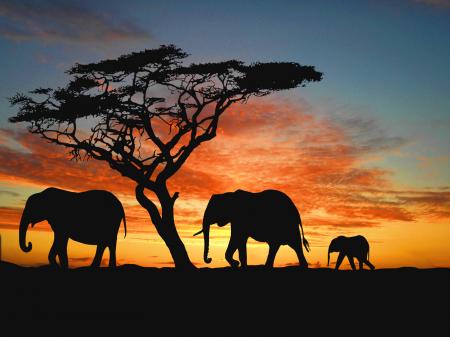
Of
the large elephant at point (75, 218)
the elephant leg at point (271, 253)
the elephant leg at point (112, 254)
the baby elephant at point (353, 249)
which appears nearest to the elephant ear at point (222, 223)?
the elephant leg at point (271, 253)

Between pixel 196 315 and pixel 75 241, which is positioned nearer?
pixel 196 315

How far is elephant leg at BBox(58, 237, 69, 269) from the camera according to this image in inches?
857

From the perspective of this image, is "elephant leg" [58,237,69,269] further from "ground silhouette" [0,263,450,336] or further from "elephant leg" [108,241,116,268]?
"ground silhouette" [0,263,450,336]

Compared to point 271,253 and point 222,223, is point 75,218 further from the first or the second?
point 271,253

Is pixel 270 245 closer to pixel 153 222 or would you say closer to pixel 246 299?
pixel 153 222

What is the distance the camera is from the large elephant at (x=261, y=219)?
77.6ft

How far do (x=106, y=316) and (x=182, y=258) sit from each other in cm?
1341

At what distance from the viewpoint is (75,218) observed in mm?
23000

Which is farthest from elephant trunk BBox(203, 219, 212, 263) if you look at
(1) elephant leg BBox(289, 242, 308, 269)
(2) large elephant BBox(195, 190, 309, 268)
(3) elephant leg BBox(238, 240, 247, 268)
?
(1) elephant leg BBox(289, 242, 308, 269)

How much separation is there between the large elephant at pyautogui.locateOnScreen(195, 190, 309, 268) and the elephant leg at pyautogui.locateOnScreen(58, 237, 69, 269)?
538cm

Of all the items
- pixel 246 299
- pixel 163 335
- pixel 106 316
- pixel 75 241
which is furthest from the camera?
pixel 75 241

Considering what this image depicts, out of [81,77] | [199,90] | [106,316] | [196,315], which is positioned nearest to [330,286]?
[196,315]

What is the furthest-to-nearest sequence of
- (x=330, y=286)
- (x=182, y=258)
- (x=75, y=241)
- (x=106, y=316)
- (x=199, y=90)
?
(x=199, y=90)
(x=182, y=258)
(x=75, y=241)
(x=330, y=286)
(x=106, y=316)

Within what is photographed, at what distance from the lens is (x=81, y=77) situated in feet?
98.4
